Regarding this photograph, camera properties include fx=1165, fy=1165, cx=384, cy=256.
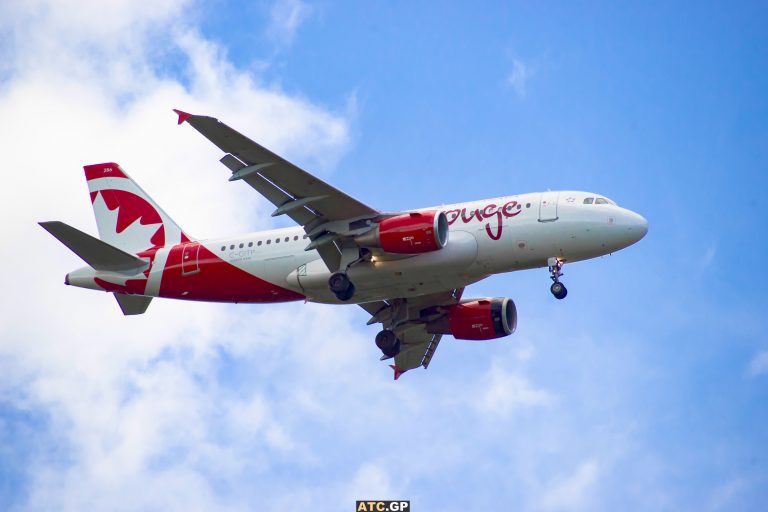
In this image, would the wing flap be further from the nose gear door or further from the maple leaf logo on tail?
the maple leaf logo on tail

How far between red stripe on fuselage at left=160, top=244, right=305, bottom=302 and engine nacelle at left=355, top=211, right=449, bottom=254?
219 inches

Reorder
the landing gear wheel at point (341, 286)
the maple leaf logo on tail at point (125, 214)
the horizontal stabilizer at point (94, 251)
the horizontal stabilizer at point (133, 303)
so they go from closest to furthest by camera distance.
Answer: the landing gear wheel at point (341, 286) → the horizontal stabilizer at point (94, 251) → the horizontal stabilizer at point (133, 303) → the maple leaf logo on tail at point (125, 214)

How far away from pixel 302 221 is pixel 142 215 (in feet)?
31.7

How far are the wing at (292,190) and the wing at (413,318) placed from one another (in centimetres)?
653

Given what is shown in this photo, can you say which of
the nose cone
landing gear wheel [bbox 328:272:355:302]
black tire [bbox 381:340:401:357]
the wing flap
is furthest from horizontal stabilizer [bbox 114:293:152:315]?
the nose cone

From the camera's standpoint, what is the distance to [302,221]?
148 feet

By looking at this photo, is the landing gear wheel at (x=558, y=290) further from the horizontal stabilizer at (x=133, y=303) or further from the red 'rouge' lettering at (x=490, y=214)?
the horizontal stabilizer at (x=133, y=303)

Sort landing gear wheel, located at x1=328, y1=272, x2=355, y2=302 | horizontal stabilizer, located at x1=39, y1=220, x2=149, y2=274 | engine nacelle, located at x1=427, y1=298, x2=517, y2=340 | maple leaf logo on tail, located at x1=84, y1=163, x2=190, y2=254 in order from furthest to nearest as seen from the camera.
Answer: maple leaf logo on tail, located at x1=84, y1=163, x2=190, y2=254
engine nacelle, located at x1=427, y1=298, x2=517, y2=340
horizontal stabilizer, located at x1=39, y1=220, x2=149, y2=274
landing gear wheel, located at x1=328, y1=272, x2=355, y2=302

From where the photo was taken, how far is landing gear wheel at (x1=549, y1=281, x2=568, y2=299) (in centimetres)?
4362

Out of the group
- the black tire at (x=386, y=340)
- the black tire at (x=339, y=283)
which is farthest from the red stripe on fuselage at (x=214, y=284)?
the black tire at (x=386, y=340)

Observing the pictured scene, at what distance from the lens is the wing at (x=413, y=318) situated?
5091 cm

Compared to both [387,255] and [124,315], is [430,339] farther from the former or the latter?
[124,315]

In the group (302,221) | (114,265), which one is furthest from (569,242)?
(114,265)

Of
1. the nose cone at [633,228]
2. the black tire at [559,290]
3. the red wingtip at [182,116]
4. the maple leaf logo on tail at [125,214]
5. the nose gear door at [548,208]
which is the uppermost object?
the maple leaf logo on tail at [125,214]
